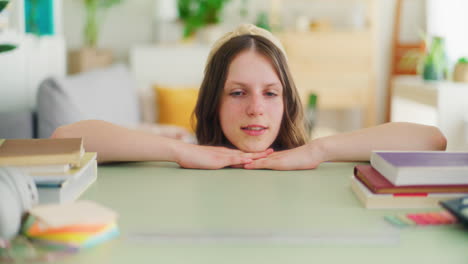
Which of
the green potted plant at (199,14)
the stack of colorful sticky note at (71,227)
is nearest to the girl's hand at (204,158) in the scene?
the stack of colorful sticky note at (71,227)

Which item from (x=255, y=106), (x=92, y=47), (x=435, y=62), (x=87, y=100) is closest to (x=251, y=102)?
(x=255, y=106)

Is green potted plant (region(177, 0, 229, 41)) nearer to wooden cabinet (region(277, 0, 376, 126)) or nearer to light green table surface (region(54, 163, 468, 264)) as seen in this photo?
wooden cabinet (region(277, 0, 376, 126))

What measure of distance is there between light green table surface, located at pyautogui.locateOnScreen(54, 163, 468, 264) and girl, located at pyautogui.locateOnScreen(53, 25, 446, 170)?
112 millimetres

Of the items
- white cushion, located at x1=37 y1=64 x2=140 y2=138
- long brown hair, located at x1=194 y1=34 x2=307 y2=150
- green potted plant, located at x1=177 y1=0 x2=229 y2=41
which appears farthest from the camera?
green potted plant, located at x1=177 y1=0 x2=229 y2=41

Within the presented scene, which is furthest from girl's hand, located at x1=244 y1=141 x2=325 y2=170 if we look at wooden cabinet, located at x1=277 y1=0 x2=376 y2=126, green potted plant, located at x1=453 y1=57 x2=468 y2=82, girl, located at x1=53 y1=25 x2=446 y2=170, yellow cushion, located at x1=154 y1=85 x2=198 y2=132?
wooden cabinet, located at x1=277 y1=0 x2=376 y2=126

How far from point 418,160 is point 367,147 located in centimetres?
30

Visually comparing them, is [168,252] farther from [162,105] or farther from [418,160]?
[162,105]

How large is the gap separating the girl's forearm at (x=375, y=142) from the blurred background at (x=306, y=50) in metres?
1.91

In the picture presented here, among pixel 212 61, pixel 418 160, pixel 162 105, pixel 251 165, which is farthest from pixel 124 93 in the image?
pixel 418 160

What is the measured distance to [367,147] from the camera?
3.45 ft

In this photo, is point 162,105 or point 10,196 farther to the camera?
point 162,105

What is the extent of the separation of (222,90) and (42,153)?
23.3 inches

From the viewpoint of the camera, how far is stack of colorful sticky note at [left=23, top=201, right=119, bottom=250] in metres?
0.54

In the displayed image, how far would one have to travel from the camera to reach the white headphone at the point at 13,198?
0.56m
